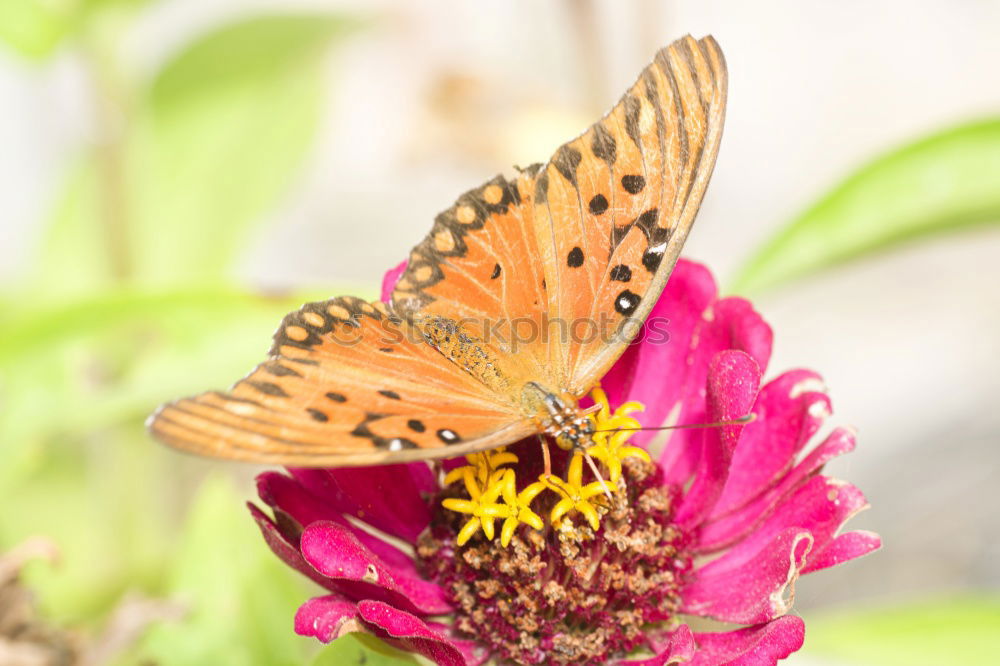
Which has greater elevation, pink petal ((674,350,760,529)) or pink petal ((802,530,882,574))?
pink petal ((674,350,760,529))

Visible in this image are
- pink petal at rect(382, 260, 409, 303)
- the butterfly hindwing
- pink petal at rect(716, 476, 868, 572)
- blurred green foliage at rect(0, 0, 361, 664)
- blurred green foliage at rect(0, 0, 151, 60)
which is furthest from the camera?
blurred green foliage at rect(0, 0, 151, 60)

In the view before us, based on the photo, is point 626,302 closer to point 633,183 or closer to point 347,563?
point 633,183

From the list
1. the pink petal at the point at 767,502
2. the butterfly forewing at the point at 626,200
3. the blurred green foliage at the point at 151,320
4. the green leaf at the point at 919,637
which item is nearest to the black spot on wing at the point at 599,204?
the butterfly forewing at the point at 626,200

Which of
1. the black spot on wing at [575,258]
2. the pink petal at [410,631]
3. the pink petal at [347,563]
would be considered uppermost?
the black spot on wing at [575,258]

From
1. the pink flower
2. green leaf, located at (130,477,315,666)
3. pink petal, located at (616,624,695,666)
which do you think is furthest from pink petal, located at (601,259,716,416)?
green leaf, located at (130,477,315,666)

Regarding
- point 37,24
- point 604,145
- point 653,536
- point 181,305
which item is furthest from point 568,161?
point 37,24

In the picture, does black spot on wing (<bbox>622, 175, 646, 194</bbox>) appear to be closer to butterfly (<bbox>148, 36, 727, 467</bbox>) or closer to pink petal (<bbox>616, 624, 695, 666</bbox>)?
butterfly (<bbox>148, 36, 727, 467</bbox>)

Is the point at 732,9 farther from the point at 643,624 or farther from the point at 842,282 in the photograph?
the point at 643,624

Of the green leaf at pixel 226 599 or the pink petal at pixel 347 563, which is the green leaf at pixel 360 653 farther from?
the green leaf at pixel 226 599
